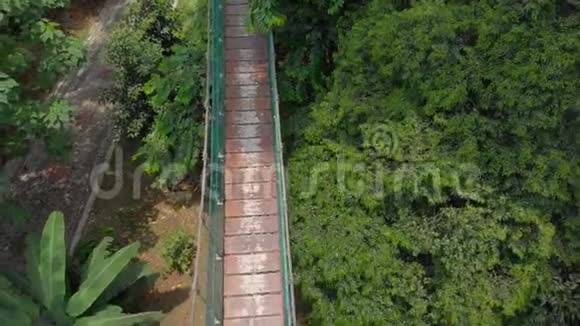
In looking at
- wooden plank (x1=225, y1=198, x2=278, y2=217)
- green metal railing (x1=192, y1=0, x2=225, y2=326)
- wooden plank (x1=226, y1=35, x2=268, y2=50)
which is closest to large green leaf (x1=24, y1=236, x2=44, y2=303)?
green metal railing (x1=192, y1=0, x2=225, y2=326)

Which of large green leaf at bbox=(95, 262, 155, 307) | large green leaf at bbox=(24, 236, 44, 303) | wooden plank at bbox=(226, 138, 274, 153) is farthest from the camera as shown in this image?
wooden plank at bbox=(226, 138, 274, 153)

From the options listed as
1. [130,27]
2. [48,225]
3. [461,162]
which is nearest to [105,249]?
[48,225]

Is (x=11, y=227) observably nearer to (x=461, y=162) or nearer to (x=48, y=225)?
(x=48, y=225)

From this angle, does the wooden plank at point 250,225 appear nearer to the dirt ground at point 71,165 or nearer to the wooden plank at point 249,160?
the wooden plank at point 249,160

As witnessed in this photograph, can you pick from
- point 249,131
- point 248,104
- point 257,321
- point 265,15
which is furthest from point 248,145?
point 257,321

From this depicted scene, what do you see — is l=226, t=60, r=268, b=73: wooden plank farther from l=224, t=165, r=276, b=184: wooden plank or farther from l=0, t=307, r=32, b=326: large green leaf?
l=0, t=307, r=32, b=326: large green leaf

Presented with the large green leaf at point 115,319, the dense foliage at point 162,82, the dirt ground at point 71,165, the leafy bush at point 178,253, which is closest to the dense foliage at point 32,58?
the dirt ground at point 71,165
